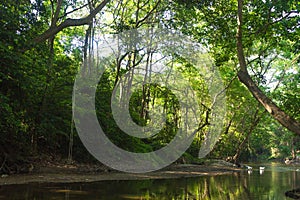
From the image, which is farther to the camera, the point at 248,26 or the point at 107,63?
the point at 107,63

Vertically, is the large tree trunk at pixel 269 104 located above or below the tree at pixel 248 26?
below

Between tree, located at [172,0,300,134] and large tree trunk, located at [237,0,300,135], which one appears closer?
large tree trunk, located at [237,0,300,135]

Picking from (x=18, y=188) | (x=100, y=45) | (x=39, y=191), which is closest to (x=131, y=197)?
(x=39, y=191)

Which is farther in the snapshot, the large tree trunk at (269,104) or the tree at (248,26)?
the tree at (248,26)

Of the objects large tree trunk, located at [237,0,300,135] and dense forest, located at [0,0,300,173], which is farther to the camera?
dense forest, located at [0,0,300,173]

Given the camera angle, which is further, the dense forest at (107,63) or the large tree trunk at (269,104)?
the dense forest at (107,63)

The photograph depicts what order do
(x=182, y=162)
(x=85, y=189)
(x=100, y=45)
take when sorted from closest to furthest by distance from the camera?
(x=85, y=189) < (x=100, y=45) < (x=182, y=162)

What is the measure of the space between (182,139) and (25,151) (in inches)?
583

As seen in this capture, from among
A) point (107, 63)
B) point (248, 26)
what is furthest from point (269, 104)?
point (107, 63)

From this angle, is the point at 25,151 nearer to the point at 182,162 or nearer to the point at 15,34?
the point at 15,34

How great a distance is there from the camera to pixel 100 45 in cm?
1569

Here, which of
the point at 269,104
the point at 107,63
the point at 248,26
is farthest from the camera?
the point at 107,63

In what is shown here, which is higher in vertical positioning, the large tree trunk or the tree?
the tree

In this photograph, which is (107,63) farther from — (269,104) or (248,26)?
(269,104)
